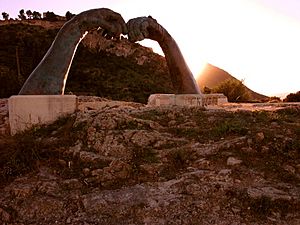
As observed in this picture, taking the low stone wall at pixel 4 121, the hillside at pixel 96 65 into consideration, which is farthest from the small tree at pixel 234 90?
the low stone wall at pixel 4 121

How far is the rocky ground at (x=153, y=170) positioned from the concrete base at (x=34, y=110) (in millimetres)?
309

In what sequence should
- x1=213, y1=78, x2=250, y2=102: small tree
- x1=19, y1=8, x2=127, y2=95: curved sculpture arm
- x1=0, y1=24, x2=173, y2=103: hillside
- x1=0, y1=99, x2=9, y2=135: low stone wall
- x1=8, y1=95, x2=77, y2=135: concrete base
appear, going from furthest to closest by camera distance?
x1=0, y1=24, x2=173, y2=103: hillside, x1=213, y1=78, x2=250, y2=102: small tree, x1=19, y1=8, x2=127, y2=95: curved sculpture arm, x1=0, y1=99, x2=9, y2=135: low stone wall, x1=8, y1=95, x2=77, y2=135: concrete base

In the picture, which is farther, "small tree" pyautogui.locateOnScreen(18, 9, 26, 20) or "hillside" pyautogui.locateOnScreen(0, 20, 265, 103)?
"small tree" pyautogui.locateOnScreen(18, 9, 26, 20)

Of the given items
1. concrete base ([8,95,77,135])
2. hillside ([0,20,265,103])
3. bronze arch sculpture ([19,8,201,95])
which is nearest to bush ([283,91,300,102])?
bronze arch sculpture ([19,8,201,95])

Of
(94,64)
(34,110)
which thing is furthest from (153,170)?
(94,64)

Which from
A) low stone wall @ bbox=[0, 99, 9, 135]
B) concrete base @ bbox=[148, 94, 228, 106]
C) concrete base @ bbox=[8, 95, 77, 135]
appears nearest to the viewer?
concrete base @ bbox=[8, 95, 77, 135]

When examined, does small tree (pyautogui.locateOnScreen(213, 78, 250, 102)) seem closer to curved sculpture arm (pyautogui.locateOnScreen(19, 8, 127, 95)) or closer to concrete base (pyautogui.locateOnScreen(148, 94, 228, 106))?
concrete base (pyautogui.locateOnScreen(148, 94, 228, 106))

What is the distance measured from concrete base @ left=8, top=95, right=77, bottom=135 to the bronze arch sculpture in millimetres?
887

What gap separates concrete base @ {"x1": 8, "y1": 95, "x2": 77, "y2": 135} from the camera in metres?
8.23

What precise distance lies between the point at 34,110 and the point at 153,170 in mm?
3693

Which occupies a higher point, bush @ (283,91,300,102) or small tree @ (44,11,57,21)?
small tree @ (44,11,57,21)

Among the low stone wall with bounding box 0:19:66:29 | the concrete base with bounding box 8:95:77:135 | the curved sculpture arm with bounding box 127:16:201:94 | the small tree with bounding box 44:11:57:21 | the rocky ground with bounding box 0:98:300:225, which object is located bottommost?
the rocky ground with bounding box 0:98:300:225

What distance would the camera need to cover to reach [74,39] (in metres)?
9.83

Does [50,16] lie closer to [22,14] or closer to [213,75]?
[22,14]
